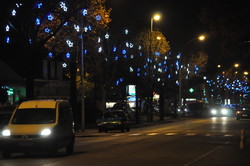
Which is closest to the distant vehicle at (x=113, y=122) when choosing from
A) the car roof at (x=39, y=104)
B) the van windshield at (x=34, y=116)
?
the car roof at (x=39, y=104)

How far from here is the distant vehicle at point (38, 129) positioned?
17.4 meters

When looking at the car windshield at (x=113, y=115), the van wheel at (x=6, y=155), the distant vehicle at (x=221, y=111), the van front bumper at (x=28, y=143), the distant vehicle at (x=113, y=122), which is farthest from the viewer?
the distant vehicle at (x=221, y=111)

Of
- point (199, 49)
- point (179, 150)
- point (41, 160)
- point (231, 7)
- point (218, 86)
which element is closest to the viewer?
point (41, 160)

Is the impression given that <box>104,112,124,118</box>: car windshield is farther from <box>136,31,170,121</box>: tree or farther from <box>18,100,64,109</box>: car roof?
<box>136,31,170,121</box>: tree

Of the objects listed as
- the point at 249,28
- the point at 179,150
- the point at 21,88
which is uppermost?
the point at 249,28

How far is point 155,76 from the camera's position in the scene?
64.2 metres

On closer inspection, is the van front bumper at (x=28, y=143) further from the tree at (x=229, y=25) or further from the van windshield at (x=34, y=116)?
the tree at (x=229, y=25)

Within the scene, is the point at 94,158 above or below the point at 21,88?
below

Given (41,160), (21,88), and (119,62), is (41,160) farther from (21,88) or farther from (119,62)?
(21,88)

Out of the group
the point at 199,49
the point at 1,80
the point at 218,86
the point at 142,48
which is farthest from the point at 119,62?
the point at 218,86

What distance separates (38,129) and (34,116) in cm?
110

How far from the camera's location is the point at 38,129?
58.0ft

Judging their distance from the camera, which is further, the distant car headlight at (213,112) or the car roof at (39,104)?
the distant car headlight at (213,112)

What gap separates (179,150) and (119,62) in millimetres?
33805
